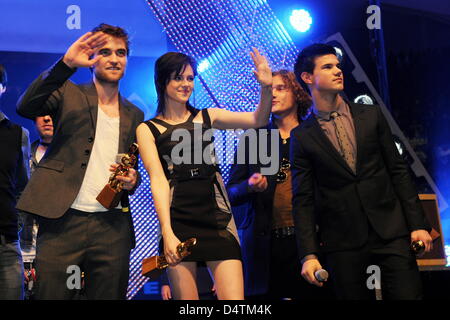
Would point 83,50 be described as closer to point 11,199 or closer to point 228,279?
point 11,199

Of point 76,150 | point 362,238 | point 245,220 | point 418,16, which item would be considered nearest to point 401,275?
point 362,238

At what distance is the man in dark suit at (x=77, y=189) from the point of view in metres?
2.84

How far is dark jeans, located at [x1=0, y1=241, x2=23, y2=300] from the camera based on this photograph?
3135 millimetres

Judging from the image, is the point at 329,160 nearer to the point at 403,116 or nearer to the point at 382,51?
the point at 382,51

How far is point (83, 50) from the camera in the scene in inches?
116

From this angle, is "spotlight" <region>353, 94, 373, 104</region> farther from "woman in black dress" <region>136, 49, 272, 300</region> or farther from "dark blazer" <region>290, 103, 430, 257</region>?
"woman in black dress" <region>136, 49, 272, 300</region>

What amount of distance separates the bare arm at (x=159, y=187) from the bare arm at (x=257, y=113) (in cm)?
38

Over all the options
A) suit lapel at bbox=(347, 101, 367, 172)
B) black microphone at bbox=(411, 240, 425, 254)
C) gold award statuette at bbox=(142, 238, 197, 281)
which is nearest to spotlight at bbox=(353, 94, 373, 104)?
suit lapel at bbox=(347, 101, 367, 172)

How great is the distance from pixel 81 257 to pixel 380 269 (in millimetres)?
1490

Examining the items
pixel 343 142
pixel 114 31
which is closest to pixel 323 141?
pixel 343 142

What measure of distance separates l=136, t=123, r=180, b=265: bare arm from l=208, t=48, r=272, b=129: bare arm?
0.38m

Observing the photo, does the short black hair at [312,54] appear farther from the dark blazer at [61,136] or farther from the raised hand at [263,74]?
the dark blazer at [61,136]

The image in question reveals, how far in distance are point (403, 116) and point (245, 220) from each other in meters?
2.87
